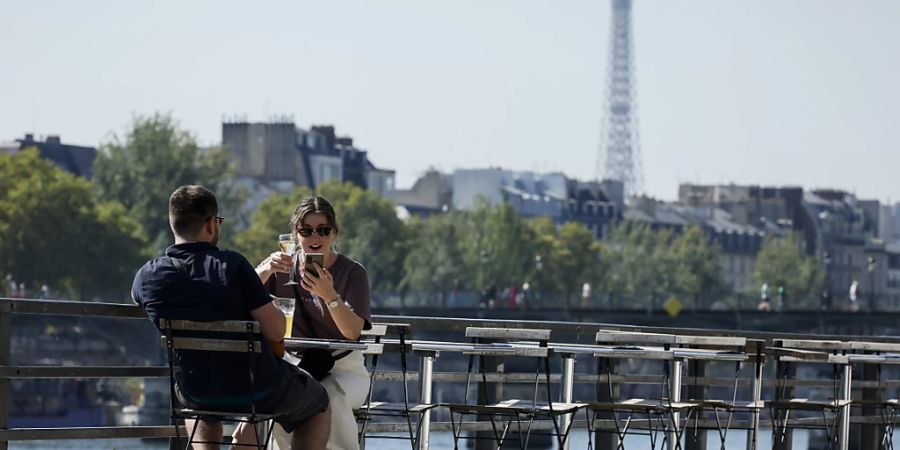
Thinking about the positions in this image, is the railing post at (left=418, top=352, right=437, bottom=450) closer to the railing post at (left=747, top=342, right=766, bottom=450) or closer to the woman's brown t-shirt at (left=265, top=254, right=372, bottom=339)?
the woman's brown t-shirt at (left=265, top=254, right=372, bottom=339)

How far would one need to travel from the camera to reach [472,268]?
4579 inches

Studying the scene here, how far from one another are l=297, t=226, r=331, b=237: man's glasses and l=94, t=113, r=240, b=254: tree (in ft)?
271

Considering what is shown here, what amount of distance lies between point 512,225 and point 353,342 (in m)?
110

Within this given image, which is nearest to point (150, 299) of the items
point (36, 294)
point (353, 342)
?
point (353, 342)

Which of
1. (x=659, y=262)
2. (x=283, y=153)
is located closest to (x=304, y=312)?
(x=283, y=153)

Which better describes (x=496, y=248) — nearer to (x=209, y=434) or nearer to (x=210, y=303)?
(x=209, y=434)

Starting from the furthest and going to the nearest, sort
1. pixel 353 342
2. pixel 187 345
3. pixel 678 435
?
pixel 678 435, pixel 353 342, pixel 187 345

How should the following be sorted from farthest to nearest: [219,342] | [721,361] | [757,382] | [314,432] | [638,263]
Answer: [638,263]
[721,361]
[757,382]
[314,432]
[219,342]

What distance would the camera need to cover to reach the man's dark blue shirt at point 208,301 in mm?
8008

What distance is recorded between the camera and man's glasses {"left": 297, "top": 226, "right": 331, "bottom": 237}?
29.3 feet

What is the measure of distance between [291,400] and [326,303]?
0.72 meters

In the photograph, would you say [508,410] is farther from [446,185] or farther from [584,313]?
[446,185]

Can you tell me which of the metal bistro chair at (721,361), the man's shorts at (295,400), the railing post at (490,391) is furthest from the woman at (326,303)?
the railing post at (490,391)

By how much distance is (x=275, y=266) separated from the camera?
29.7ft
